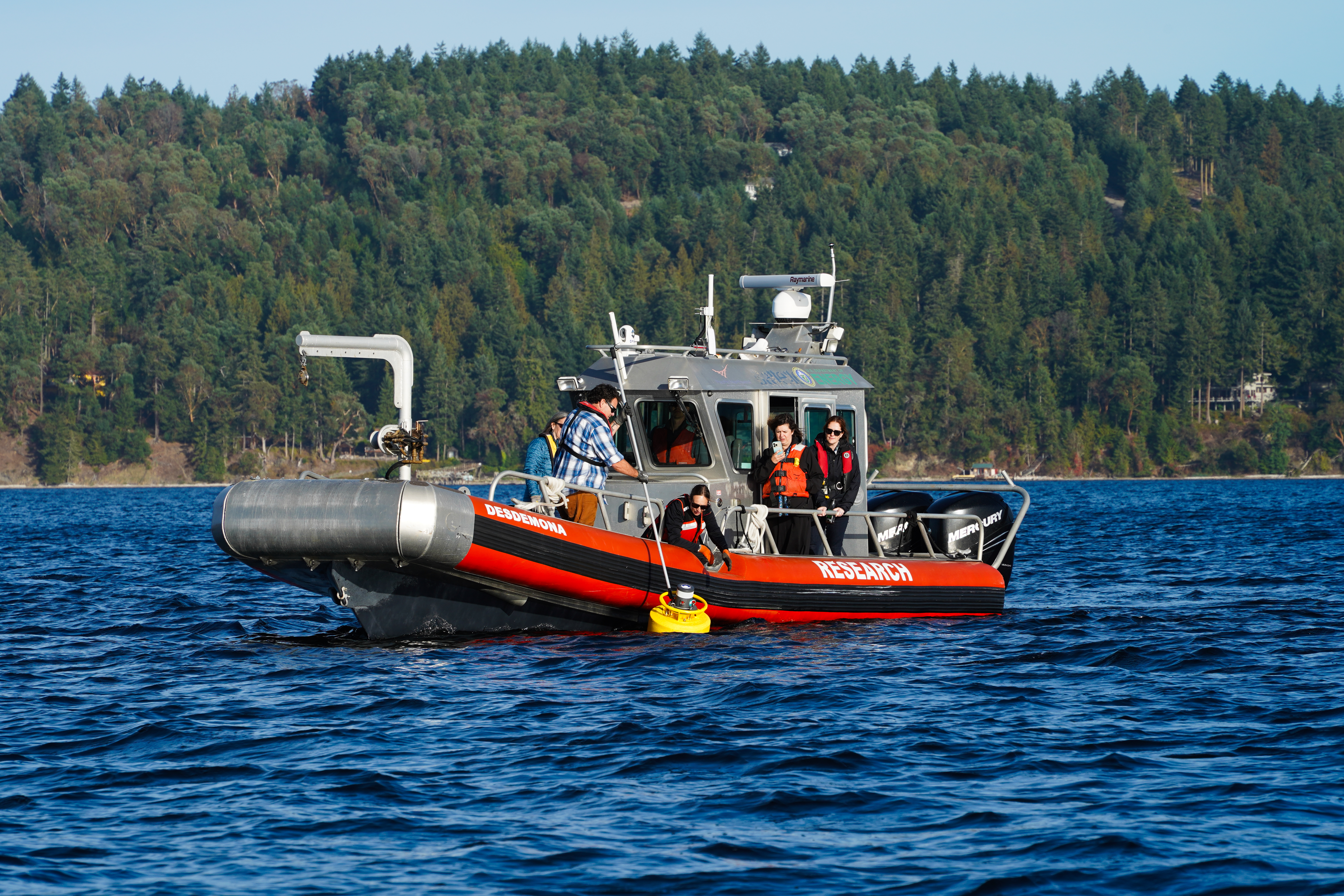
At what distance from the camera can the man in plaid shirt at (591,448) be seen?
12.8 meters

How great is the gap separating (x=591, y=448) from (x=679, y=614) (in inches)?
60.4

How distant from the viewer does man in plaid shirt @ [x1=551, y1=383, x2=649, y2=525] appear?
1280cm

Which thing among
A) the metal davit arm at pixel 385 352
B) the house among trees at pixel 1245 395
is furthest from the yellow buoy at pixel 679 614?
the house among trees at pixel 1245 395

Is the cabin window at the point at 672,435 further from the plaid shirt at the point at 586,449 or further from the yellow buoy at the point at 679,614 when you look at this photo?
the yellow buoy at the point at 679,614

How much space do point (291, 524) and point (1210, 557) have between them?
63.7 ft

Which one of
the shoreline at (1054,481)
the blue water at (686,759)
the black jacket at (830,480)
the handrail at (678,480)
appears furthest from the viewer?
the shoreline at (1054,481)

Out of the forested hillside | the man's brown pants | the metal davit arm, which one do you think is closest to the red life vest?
the man's brown pants

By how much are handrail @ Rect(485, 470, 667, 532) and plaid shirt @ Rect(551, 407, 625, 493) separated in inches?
3.1

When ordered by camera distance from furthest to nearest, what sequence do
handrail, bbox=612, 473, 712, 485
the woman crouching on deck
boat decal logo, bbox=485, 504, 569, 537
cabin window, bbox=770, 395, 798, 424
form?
cabin window, bbox=770, 395, 798, 424 < handrail, bbox=612, 473, 712, 485 < the woman crouching on deck < boat decal logo, bbox=485, 504, 569, 537

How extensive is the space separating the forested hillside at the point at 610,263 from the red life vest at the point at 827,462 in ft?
333

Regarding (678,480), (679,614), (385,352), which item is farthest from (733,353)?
(385,352)

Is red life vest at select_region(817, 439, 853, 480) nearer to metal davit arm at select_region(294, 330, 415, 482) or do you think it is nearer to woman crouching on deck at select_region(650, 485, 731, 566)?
woman crouching on deck at select_region(650, 485, 731, 566)

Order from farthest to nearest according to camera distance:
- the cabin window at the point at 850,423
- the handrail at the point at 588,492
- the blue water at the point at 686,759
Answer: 1. the cabin window at the point at 850,423
2. the handrail at the point at 588,492
3. the blue water at the point at 686,759

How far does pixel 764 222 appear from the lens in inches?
5802
